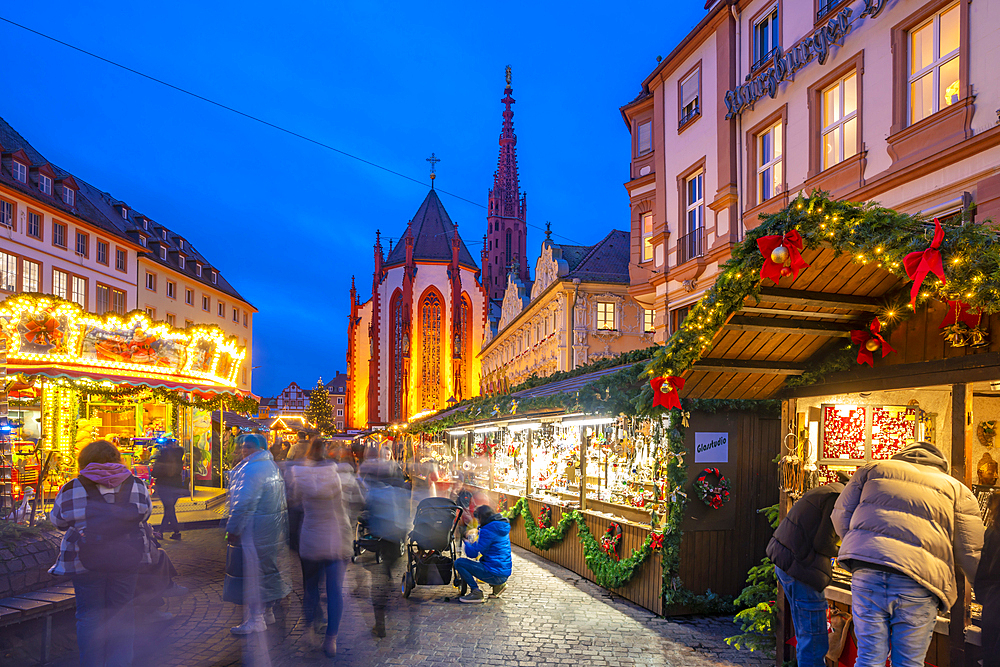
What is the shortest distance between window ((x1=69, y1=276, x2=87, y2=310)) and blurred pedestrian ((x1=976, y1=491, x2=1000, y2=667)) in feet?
116

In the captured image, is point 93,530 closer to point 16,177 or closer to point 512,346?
point 16,177

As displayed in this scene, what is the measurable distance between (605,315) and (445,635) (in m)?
25.5

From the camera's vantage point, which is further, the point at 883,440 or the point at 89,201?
the point at 89,201

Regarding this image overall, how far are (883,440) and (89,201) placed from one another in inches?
1527

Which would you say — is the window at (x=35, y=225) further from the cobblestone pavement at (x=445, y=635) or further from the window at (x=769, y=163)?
the window at (x=769, y=163)

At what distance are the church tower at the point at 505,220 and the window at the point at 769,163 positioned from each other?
195ft

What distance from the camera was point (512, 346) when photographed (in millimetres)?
46625

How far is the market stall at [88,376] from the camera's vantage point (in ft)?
47.8

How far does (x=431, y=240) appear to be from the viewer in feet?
237

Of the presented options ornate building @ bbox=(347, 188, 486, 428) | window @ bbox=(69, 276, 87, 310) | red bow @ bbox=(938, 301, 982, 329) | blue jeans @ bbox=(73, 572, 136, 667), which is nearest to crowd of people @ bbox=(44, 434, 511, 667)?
blue jeans @ bbox=(73, 572, 136, 667)

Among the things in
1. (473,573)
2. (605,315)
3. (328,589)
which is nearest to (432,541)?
(473,573)

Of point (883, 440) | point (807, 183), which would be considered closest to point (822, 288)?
point (883, 440)

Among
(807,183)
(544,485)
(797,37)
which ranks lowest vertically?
(544,485)

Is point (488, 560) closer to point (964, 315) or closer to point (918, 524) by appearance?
point (918, 524)
